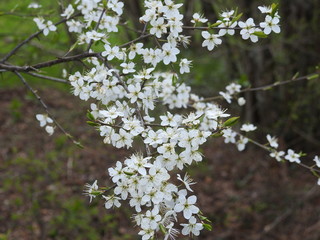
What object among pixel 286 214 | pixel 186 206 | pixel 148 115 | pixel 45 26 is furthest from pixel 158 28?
pixel 286 214

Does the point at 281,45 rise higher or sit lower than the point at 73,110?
higher

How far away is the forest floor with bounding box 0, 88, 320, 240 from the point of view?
4496mm

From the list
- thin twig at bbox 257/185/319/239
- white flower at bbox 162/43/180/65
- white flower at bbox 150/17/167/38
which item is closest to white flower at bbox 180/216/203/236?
white flower at bbox 162/43/180/65

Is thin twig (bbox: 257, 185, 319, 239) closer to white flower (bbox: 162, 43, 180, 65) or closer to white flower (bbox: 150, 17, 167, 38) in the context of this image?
white flower (bbox: 162, 43, 180, 65)

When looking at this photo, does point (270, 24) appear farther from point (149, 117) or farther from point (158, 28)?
point (149, 117)

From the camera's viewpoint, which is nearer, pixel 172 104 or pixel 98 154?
pixel 172 104

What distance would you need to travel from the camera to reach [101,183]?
524 centimetres

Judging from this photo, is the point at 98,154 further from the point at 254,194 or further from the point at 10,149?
the point at 254,194

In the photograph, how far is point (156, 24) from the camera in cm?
217

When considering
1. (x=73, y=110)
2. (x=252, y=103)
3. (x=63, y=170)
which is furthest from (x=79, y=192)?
(x=252, y=103)

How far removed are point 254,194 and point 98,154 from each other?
2.22m

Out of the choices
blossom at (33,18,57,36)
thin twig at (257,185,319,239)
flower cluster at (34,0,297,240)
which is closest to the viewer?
flower cluster at (34,0,297,240)

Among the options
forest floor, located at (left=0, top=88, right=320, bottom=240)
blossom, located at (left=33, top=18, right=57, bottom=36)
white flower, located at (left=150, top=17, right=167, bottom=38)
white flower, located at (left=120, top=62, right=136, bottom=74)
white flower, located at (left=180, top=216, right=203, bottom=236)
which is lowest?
forest floor, located at (left=0, top=88, right=320, bottom=240)

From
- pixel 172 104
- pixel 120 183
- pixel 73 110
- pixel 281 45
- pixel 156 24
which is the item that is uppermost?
pixel 156 24
